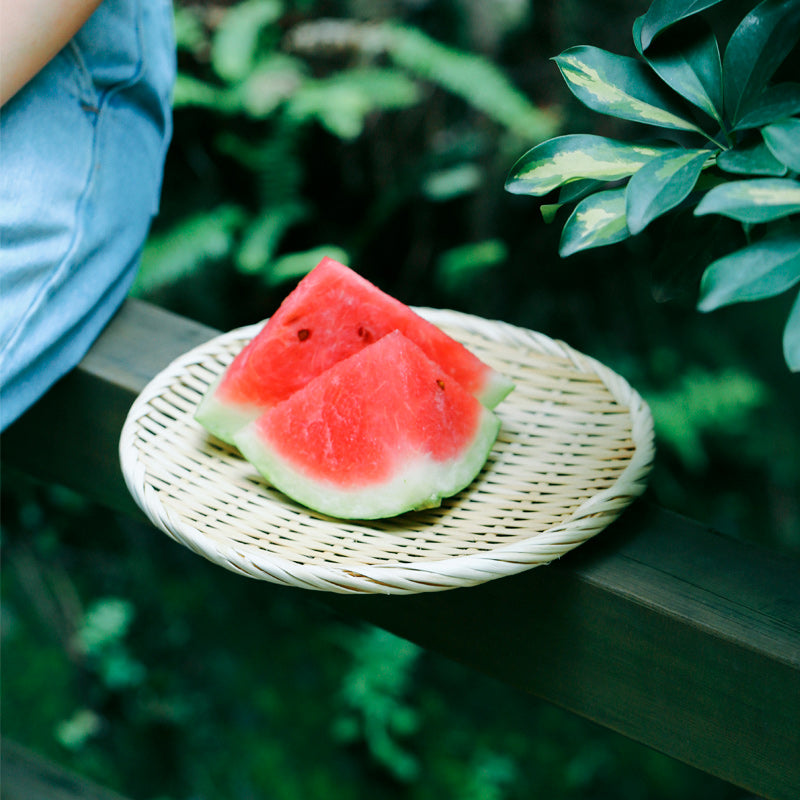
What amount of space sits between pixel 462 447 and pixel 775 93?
56 cm

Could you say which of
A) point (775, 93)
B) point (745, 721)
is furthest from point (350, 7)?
point (745, 721)

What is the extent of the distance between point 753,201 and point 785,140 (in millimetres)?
63

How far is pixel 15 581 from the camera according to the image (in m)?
2.42

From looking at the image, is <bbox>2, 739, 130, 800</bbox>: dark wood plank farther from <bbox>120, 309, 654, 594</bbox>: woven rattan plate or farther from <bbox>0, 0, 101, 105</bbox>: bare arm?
<bbox>0, 0, 101, 105</bbox>: bare arm

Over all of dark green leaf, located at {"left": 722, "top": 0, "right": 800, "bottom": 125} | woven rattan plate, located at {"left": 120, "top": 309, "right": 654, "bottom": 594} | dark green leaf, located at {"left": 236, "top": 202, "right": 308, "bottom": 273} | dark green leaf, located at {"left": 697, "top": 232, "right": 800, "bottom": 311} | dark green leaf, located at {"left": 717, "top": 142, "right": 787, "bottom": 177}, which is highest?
dark green leaf, located at {"left": 722, "top": 0, "right": 800, "bottom": 125}

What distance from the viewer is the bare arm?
0.94 meters

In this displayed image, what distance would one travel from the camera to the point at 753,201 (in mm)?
570

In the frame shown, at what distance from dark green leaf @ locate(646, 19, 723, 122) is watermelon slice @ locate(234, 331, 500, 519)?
47 centimetres

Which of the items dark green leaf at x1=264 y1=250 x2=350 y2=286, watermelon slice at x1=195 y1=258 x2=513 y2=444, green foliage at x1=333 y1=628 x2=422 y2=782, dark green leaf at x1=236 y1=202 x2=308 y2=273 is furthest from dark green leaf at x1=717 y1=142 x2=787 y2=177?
green foliage at x1=333 y1=628 x2=422 y2=782

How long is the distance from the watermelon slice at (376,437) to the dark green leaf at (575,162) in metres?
0.36

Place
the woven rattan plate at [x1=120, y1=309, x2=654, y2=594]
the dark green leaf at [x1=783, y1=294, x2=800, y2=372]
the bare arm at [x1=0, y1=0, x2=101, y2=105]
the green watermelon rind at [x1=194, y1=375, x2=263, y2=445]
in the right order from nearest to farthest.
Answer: the dark green leaf at [x1=783, y1=294, x2=800, y2=372] → the woven rattan plate at [x1=120, y1=309, x2=654, y2=594] → the bare arm at [x1=0, y1=0, x2=101, y2=105] → the green watermelon rind at [x1=194, y1=375, x2=263, y2=445]

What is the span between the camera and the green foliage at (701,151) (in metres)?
0.57

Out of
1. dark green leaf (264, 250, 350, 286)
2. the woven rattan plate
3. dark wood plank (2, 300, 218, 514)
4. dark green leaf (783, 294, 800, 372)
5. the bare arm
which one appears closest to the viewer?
dark green leaf (783, 294, 800, 372)

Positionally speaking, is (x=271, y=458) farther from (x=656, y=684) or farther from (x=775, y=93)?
(x=775, y=93)
